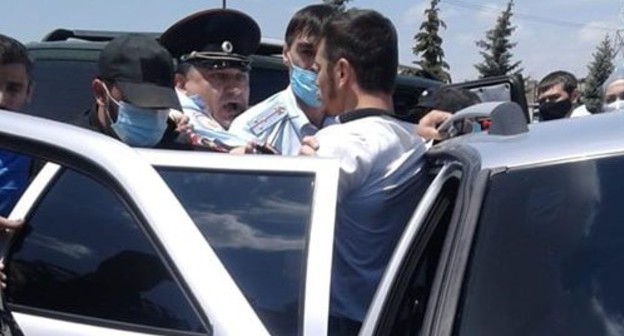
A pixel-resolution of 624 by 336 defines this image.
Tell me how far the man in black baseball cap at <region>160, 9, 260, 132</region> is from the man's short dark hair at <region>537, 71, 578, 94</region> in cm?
342

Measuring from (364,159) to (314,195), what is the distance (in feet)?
1.15

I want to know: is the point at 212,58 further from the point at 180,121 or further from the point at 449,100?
the point at 449,100

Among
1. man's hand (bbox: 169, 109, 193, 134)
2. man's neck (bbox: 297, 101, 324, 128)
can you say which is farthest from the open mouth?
man's hand (bbox: 169, 109, 193, 134)

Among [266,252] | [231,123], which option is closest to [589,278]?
[266,252]

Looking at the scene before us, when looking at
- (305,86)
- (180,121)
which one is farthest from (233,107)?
(180,121)

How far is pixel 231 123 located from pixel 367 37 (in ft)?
5.24

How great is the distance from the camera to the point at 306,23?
523 cm

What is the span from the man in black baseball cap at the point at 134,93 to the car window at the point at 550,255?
1.59 meters

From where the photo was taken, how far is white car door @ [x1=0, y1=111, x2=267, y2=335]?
249cm

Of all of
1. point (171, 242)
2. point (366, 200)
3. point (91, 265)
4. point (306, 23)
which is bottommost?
point (91, 265)

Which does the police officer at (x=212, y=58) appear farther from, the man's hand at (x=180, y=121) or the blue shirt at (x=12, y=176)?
the blue shirt at (x=12, y=176)

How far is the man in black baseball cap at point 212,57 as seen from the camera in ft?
15.3

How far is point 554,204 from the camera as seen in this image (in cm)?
219

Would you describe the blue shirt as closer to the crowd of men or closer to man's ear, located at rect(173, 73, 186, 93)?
the crowd of men
